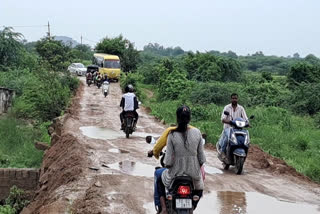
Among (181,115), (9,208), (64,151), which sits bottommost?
(9,208)

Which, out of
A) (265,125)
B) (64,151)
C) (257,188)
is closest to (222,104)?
(265,125)

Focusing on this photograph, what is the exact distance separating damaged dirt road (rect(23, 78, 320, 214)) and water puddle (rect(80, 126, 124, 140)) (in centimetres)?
3

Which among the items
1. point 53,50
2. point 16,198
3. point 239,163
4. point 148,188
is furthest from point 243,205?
point 53,50

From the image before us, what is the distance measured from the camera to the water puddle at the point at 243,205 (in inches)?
291

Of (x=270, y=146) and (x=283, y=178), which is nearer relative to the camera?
(x=283, y=178)

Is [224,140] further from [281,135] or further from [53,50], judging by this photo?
[53,50]

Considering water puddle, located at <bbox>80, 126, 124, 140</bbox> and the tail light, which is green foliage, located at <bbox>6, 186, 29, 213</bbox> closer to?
water puddle, located at <bbox>80, 126, 124, 140</bbox>

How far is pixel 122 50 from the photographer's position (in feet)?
170

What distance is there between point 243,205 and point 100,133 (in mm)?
9100

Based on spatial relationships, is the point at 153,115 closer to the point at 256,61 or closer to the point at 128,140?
the point at 128,140

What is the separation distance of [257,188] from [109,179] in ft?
9.50

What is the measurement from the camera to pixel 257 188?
9039 millimetres

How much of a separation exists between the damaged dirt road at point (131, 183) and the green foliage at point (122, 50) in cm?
3448

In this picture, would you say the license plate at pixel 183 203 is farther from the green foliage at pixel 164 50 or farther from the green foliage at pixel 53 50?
the green foliage at pixel 164 50
